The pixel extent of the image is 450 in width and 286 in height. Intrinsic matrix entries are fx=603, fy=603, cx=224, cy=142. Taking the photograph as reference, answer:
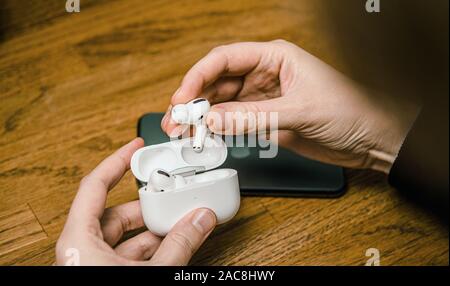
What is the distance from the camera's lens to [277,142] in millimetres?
764

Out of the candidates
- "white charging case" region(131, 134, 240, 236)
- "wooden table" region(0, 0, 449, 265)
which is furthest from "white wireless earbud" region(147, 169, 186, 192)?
"wooden table" region(0, 0, 449, 265)

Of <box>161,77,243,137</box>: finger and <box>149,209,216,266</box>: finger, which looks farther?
<box>161,77,243,137</box>: finger

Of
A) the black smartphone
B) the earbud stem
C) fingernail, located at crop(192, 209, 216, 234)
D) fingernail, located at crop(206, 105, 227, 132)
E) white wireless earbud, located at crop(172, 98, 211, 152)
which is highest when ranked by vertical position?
white wireless earbud, located at crop(172, 98, 211, 152)

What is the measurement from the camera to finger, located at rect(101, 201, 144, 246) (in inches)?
24.3

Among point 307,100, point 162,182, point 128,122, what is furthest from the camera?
point 128,122

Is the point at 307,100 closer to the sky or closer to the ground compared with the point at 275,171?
closer to the sky

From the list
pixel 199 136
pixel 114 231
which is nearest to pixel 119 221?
pixel 114 231

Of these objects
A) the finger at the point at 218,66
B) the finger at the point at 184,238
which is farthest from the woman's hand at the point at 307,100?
the finger at the point at 184,238

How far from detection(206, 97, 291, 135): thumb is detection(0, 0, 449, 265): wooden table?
91 millimetres

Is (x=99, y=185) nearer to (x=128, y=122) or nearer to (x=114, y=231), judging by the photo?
(x=114, y=231)

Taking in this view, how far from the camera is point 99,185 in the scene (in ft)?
1.94

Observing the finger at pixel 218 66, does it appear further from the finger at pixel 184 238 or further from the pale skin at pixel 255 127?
the finger at pixel 184 238

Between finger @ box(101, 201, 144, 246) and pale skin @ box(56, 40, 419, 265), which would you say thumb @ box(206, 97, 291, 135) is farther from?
finger @ box(101, 201, 144, 246)

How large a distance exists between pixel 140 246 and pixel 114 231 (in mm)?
31
